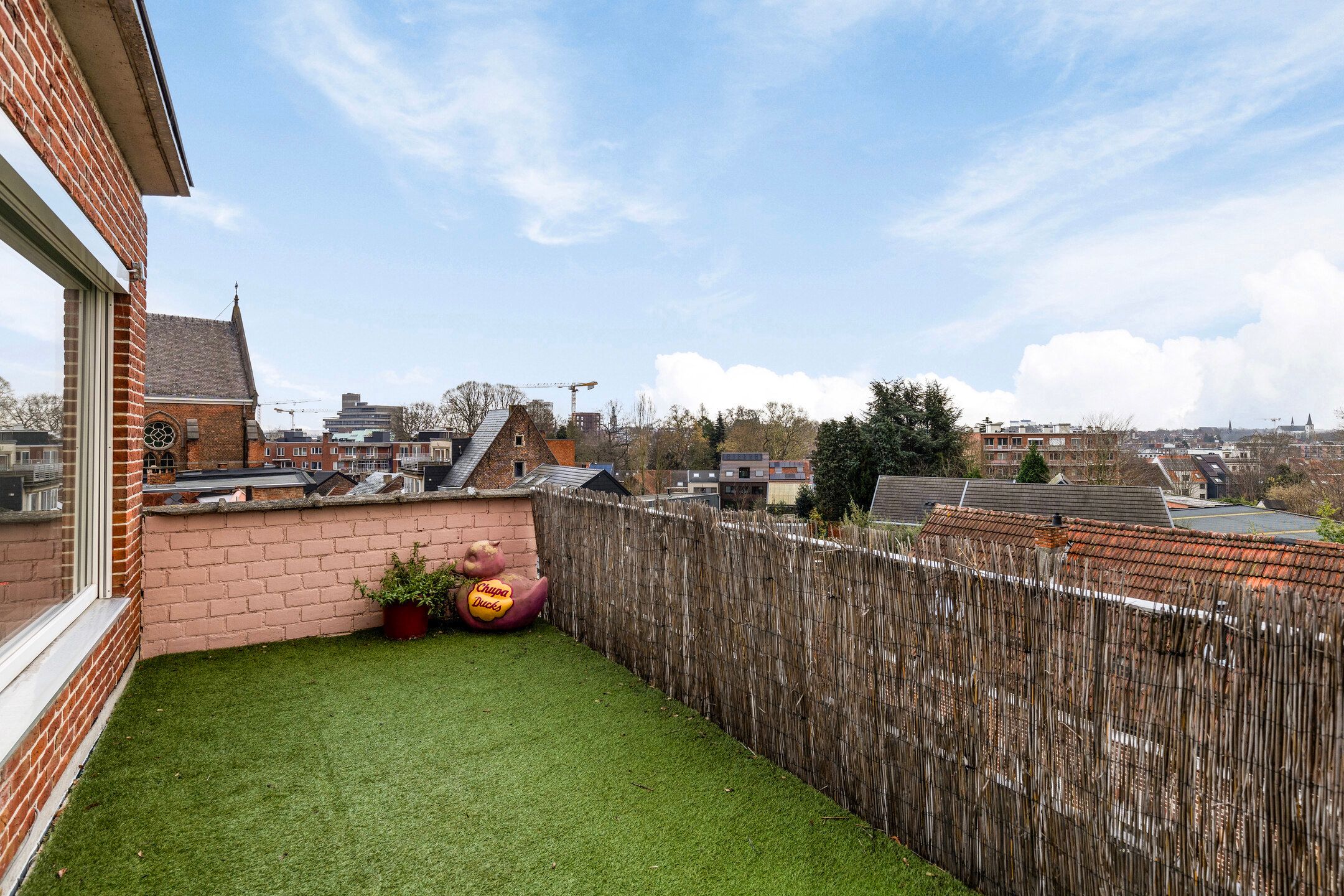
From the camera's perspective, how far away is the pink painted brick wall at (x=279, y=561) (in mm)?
4754

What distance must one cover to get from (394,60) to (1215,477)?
2740 inches

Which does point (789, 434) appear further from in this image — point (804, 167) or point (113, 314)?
point (113, 314)

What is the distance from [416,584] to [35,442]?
3.03 m

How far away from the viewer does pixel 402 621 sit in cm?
532

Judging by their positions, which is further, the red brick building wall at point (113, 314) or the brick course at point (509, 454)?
the brick course at point (509, 454)

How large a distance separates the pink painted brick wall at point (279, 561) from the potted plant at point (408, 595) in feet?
0.61

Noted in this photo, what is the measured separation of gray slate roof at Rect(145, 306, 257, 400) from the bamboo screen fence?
3377 cm

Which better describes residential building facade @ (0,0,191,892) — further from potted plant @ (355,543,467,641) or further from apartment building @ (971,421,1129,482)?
apartment building @ (971,421,1129,482)

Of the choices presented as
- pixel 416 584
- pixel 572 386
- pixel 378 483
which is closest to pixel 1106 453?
pixel 416 584

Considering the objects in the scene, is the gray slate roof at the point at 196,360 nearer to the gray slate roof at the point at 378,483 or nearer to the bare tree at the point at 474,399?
the gray slate roof at the point at 378,483

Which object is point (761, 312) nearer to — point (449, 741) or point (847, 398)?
point (847, 398)

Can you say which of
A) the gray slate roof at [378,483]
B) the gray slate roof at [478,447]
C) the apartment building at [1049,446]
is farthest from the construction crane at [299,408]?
the apartment building at [1049,446]

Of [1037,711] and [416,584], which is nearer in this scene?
[1037,711]

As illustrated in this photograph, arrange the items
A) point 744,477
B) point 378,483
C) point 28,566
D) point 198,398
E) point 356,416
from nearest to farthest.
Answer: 1. point 28,566
2. point 198,398
3. point 378,483
4. point 744,477
5. point 356,416
